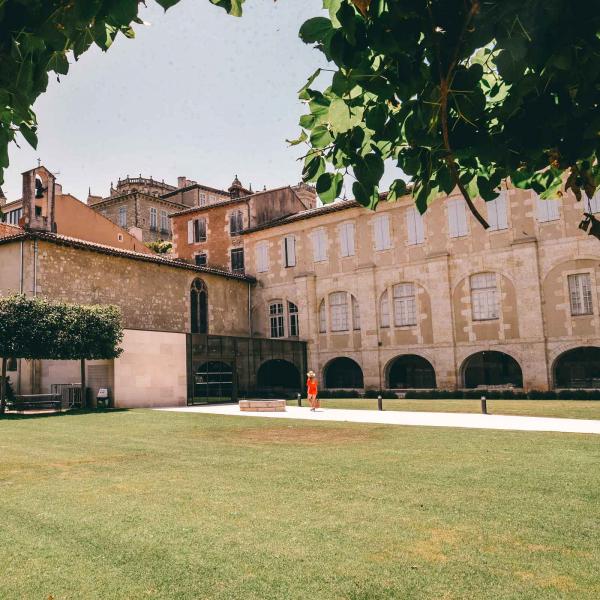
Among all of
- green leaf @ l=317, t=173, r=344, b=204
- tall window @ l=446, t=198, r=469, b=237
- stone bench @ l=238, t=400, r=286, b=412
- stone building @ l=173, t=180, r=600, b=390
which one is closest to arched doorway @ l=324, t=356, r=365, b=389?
stone building @ l=173, t=180, r=600, b=390

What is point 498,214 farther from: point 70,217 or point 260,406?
point 70,217

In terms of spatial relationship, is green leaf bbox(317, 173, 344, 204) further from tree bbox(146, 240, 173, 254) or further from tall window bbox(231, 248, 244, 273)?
tree bbox(146, 240, 173, 254)

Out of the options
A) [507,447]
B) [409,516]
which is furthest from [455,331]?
[409,516]

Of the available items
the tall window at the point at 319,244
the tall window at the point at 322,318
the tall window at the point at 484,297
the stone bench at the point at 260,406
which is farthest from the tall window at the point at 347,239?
the stone bench at the point at 260,406

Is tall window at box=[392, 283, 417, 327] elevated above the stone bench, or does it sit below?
above

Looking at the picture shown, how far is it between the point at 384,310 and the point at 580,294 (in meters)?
10.2

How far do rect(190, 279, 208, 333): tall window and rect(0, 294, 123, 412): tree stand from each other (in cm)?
1106

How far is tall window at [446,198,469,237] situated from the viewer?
3083cm

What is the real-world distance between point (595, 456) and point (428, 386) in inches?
914

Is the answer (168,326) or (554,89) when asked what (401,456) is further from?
(168,326)

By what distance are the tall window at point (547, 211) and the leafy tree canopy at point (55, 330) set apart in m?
20.5

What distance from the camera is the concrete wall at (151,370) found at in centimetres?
2465

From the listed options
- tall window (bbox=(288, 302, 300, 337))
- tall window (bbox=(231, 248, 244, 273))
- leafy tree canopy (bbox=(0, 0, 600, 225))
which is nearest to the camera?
leafy tree canopy (bbox=(0, 0, 600, 225))

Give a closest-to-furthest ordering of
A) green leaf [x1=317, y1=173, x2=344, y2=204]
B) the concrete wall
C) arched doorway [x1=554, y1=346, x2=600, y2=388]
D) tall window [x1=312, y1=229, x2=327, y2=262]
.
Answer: green leaf [x1=317, y1=173, x2=344, y2=204] < the concrete wall < arched doorway [x1=554, y1=346, x2=600, y2=388] < tall window [x1=312, y1=229, x2=327, y2=262]
